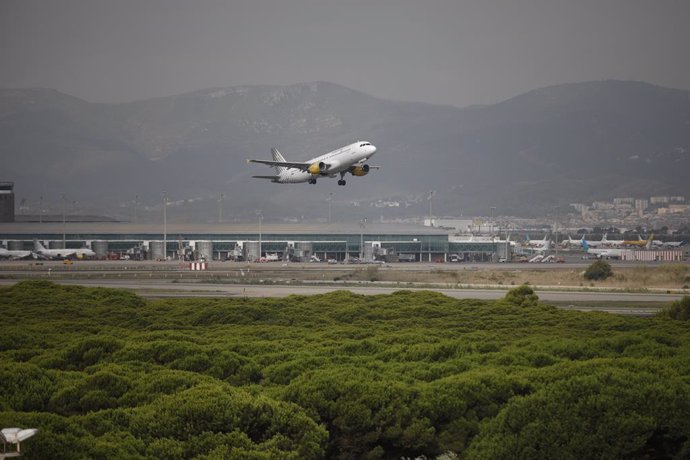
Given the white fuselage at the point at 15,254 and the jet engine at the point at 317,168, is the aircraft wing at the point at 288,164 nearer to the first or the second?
the jet engine at the point at 317,168

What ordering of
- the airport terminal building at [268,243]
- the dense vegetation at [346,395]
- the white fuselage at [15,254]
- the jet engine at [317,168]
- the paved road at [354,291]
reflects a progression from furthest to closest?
the airport terminal building at [268,243]
the white fuselage at [15,254]
the jet engine at [317,168]
the paved road at [354,291]
the dense vegetation at [346,395]

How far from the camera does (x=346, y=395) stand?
26.3 meters

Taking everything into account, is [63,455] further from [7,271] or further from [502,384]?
[7,271]

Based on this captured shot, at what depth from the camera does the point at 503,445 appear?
78.3 ft

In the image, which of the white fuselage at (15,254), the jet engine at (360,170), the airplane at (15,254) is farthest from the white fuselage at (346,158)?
the white fuselage at (15,254)

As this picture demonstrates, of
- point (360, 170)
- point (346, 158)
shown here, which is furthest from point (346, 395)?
point (346, 158)

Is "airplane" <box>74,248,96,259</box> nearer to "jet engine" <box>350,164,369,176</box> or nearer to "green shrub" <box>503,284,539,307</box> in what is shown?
"jet engine" <box>350,164,369,176</box>

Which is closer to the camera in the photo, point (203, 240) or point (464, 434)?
point (464, 434)

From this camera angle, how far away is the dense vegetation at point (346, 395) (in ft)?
77.3

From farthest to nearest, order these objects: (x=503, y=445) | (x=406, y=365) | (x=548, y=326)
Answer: (x=548, y=326)
(x=406, y=365)
(x=503, y=445)

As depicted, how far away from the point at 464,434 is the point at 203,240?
14318 centimetres

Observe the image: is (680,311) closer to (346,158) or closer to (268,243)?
(346,158)

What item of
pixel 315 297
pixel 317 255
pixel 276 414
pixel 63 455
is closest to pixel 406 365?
pixel 276 414

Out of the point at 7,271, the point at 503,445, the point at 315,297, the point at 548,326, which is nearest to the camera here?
the point at 503,445
